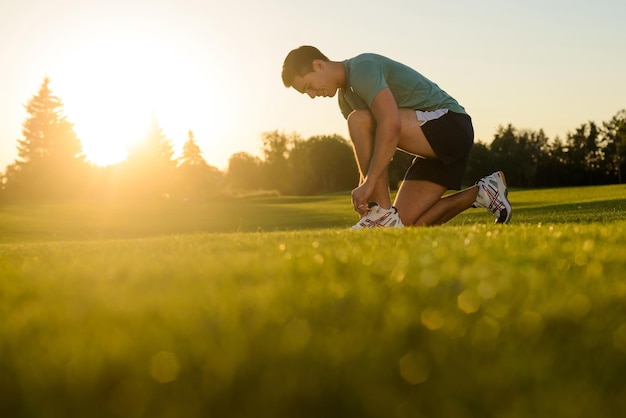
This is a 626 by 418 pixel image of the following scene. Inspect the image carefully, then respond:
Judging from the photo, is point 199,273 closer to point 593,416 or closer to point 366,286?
point 366,286

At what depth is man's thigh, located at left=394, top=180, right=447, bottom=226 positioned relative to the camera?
6.99 meters

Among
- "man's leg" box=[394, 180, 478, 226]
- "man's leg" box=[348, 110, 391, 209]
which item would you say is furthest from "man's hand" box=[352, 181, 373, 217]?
"man's leg" box=[394, 180, 478, 226]

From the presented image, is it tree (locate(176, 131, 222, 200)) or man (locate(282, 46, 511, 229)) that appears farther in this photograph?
tree (locate(176, 131, 222, 200))

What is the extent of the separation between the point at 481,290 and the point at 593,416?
0.74 m

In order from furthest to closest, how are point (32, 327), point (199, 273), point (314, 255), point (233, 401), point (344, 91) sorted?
point (344, 91) < point (314, 255) < point (199, 273) < point (32, 327) < point (233, 401)

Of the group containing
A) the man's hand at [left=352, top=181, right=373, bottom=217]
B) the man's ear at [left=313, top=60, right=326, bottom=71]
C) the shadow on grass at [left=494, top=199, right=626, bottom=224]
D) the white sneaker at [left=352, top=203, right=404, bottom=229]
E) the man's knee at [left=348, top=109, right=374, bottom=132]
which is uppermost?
the man's ear at [left=313, top=60, right=326, bottom=71]

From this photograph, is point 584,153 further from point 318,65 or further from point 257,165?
point 318,65

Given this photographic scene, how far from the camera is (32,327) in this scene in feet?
5.67

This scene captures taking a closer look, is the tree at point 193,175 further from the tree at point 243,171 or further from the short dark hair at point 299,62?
the short dark hair at point 299,62

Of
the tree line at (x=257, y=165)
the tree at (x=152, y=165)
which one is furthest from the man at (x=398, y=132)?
the tree at (x=152, y=165)

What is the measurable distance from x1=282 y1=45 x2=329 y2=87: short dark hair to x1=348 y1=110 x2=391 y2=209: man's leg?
676mm

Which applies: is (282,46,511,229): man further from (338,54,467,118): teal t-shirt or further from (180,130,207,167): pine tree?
(180,130,207,167): pine tree

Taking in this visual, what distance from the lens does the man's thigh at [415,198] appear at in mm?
6988

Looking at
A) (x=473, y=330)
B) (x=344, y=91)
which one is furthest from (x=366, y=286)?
(x=344, y=91)
